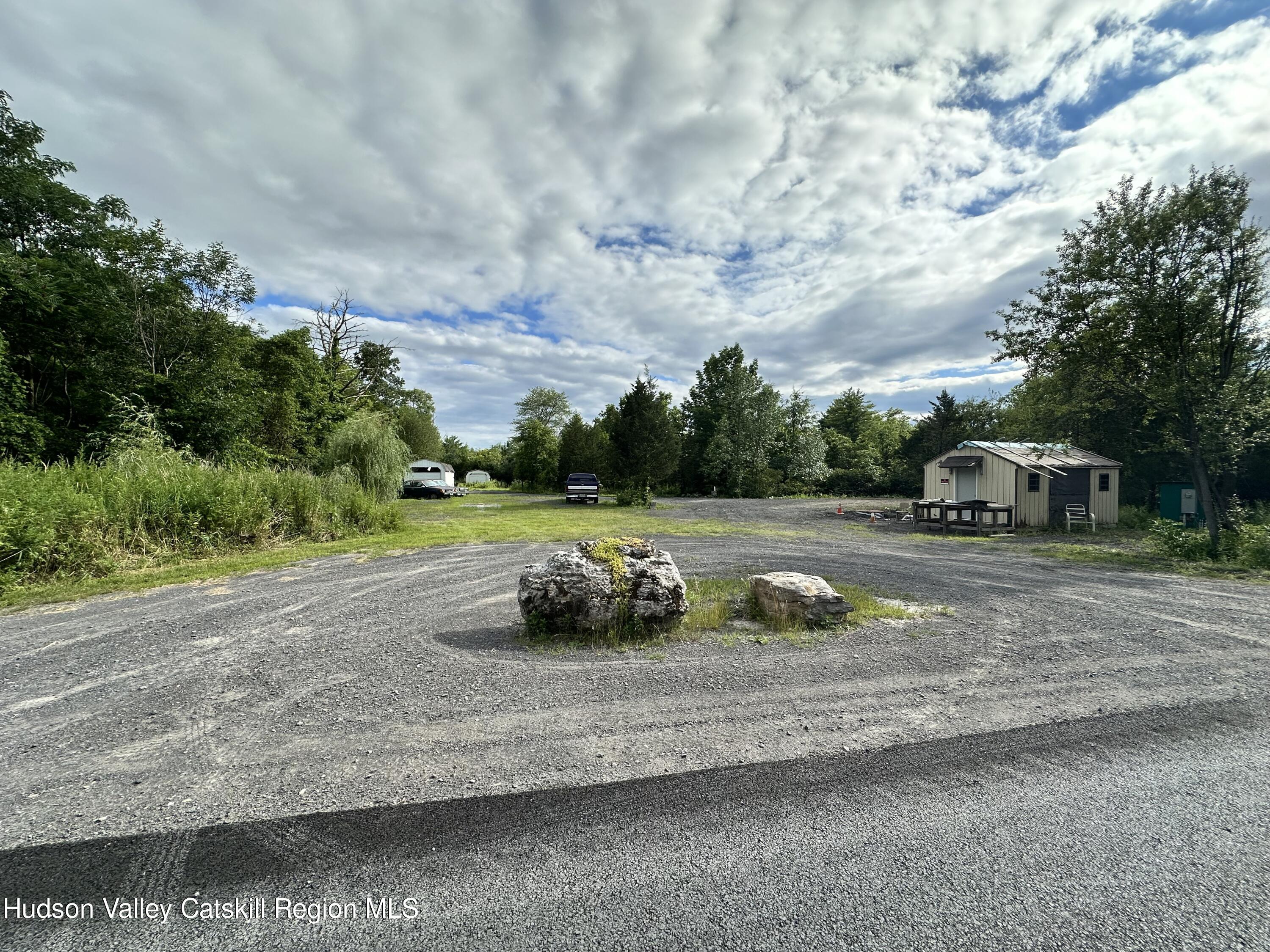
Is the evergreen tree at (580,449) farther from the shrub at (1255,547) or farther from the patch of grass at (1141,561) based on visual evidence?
the shrub at (1255,547)

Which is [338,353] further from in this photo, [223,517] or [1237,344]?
[1237,344]

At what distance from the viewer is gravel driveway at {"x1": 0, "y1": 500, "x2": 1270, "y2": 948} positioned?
219cm

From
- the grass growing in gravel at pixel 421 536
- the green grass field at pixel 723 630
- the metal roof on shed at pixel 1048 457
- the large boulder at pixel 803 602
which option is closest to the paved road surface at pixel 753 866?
the green grass field at pixel 723 630

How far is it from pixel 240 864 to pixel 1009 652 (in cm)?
566

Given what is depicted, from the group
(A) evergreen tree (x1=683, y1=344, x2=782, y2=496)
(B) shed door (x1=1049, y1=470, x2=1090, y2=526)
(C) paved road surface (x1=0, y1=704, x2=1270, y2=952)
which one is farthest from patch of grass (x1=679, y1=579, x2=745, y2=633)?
(A) evergreen tree (x1=683, y1=344, x2=782, y2=496)

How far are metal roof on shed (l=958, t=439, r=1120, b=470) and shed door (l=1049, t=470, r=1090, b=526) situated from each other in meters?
0.32

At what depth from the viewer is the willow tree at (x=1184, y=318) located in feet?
31.5

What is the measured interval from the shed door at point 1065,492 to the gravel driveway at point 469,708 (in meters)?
13.1

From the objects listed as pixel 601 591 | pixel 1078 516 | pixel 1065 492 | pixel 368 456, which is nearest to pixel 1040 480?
pixel 1065 492

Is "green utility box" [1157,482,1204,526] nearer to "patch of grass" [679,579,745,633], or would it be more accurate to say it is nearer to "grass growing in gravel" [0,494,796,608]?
"grass growing in gravel" [0,494,796,608]

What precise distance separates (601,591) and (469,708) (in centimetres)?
173

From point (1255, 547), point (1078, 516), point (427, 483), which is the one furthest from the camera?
point (427, 483)

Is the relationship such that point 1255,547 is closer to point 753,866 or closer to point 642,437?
point 753,866

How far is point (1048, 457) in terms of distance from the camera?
707 inches
